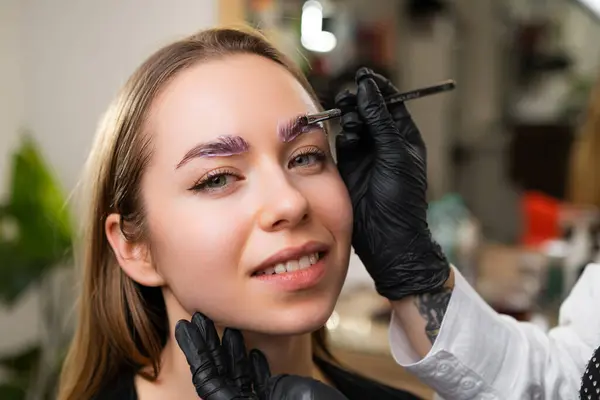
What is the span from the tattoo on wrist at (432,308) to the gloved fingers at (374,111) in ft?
0.75

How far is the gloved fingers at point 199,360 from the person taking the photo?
34.3 inches

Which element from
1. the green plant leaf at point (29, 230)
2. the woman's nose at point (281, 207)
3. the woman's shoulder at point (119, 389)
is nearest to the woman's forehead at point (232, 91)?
the woman's nose at point (281, 207)

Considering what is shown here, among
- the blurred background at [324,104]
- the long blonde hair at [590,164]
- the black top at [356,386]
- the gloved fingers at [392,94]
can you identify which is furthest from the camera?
the long blonde hair at [590,164]

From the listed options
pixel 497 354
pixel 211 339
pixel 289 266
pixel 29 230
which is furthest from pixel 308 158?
pixel 29 230

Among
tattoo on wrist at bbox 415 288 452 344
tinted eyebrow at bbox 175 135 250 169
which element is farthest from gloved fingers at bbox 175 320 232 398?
tattoo on wrist at bbox 415 288 452 344

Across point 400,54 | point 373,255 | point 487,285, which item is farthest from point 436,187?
point 373,255

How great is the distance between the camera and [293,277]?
2.94ft

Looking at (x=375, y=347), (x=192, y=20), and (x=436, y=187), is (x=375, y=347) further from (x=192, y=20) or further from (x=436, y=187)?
(x=436, y=187)

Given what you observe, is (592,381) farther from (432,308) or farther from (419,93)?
(419,93)

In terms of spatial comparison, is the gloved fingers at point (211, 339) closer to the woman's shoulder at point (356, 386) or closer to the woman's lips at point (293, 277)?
the woman's lips at point (293, 277)

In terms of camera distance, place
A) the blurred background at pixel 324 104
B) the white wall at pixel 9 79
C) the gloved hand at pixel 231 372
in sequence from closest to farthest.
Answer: the gloved hand at pixel 231 372 < the blurred background at pixel 324 104 < the white wall at pixel 9 79

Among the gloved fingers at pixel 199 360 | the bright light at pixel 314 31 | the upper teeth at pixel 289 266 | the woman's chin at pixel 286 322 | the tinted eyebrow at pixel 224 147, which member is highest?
the bright light at pixel 314 31

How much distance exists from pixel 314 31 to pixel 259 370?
78.4 inches

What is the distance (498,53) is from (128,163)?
346 centimetres
